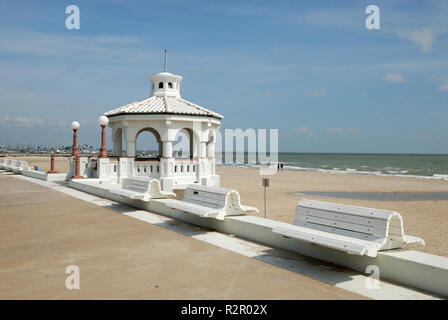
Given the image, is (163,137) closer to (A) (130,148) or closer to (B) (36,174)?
(A) (130,148)

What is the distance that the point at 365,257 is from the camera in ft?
16.3

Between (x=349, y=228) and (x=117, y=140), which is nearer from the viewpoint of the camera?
(x=349, y=228)

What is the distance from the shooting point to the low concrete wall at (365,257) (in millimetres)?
4316

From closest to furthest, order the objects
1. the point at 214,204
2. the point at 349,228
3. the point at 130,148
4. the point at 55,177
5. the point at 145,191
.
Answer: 1. the point at 349,228
2. the point at 214,204
3. the point at 145,191
4. the point at 130,148
5. the point at 55,177

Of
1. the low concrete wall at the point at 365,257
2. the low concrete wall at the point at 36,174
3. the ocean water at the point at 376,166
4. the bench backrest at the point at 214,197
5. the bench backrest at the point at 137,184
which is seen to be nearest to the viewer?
the low concrete wall at the point at 365,257

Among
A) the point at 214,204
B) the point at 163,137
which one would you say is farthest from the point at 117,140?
the point at 214,204

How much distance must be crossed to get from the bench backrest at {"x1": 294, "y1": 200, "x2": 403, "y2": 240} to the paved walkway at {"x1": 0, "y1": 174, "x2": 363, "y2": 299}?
3.13 feet

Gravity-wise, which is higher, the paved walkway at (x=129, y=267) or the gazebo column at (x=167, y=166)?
the gazebo column at (x=167, y=166)

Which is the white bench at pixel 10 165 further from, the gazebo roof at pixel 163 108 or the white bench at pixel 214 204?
the white bench at pixel 214 204

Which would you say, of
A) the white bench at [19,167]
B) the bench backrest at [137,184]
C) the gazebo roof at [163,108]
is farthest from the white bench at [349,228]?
the white bench at [19,167]

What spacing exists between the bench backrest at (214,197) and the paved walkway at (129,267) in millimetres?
955

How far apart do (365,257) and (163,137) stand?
12387 mm
